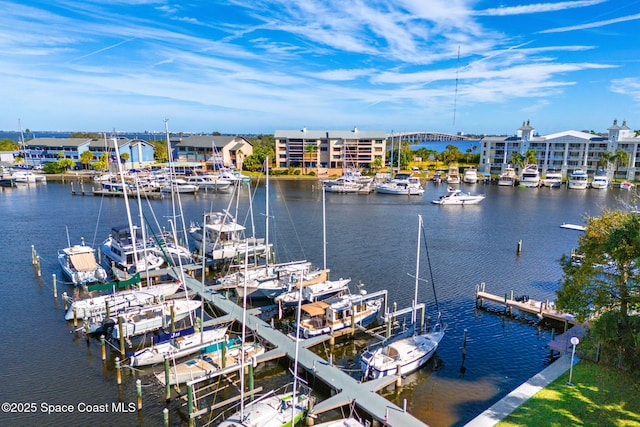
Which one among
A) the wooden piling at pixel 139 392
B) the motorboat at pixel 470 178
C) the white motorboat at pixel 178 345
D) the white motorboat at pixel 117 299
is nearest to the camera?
the wooden piling at pixel 139 392

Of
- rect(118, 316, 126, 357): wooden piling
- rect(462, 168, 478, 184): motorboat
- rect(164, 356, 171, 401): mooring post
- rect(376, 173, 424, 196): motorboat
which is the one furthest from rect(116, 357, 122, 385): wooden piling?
rect(462, 168, 478, 184): motorboat

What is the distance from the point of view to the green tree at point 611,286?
2244 centimetres

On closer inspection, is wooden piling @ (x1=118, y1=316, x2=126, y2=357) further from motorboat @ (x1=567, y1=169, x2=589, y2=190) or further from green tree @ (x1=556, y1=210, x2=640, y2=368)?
motorboat @ (x1=567, y1=169, x2=589, y2=190)

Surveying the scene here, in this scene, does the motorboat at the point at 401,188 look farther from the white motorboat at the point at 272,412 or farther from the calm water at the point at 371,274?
the white motorboat at the point at 272,412

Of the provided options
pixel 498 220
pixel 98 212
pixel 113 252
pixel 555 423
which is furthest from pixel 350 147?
pixel 555 423

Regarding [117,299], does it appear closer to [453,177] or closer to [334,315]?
[334,315]

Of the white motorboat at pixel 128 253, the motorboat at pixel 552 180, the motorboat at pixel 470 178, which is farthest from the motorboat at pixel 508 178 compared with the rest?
the white motorboat at pixel 128 253

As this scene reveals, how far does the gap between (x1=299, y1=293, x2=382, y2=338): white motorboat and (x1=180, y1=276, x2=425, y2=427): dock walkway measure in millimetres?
1568

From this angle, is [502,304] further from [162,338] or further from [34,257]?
[34,257]

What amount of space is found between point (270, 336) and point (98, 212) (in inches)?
2539

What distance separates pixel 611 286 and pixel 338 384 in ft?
54.4

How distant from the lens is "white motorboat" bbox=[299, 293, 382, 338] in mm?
31967

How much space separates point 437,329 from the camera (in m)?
34.2

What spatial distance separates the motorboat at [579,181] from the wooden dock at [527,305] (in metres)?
97.9
